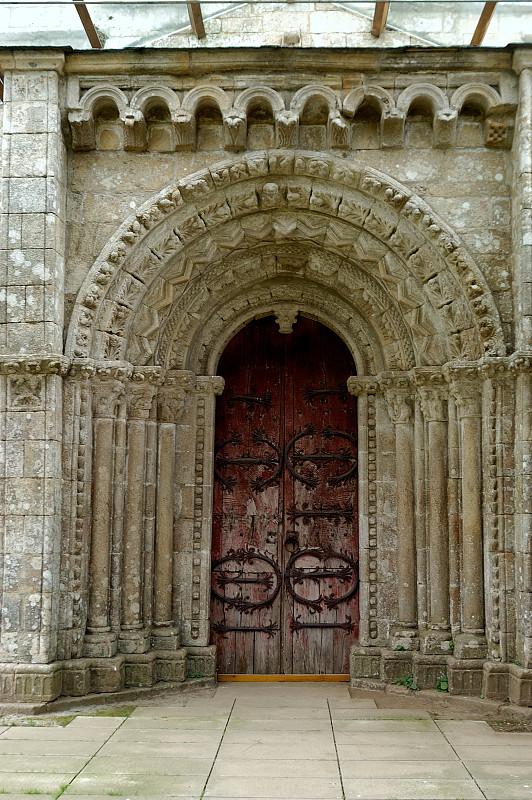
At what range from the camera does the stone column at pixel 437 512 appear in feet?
20.8

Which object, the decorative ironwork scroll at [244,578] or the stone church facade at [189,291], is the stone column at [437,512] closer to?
the stone church facade at [189,291]

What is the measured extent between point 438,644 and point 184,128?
4674 millimetres

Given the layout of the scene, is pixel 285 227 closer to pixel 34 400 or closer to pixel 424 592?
pixel 34 400

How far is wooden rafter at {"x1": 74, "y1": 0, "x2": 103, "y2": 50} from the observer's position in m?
6.19

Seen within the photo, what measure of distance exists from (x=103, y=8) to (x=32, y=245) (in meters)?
2.35

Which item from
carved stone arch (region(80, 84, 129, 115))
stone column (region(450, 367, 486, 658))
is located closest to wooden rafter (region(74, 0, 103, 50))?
carved stone arch (region(80, 84, 129, 115))

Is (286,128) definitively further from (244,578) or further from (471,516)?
(244,578)

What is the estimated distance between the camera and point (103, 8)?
6.84 metres

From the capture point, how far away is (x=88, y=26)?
637 cm

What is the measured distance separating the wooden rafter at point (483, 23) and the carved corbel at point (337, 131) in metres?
1.30

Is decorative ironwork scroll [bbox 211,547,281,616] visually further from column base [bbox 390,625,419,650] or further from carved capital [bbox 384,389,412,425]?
carved capital [bbox 384,389,412,425]

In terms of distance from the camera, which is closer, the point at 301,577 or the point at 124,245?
the point at 124,245

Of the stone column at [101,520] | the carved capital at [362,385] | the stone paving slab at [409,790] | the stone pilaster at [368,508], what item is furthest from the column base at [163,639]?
the carved capital at [362,385]

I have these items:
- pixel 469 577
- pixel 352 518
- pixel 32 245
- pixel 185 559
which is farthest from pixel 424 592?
pixel 32 245
